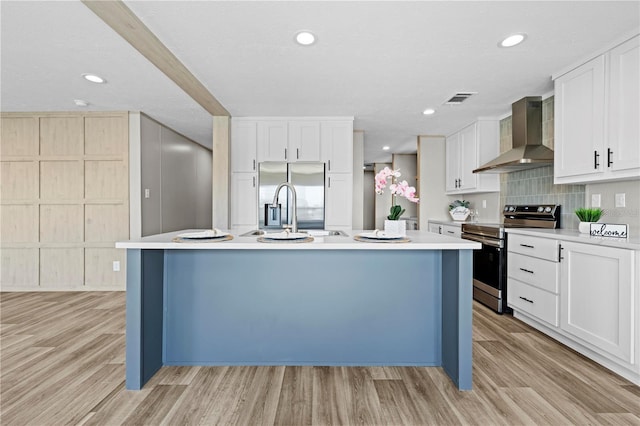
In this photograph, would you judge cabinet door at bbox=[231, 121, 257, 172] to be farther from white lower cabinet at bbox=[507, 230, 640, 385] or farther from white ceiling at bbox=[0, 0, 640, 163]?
white lower cabinet at bbox=[507, 230, 640, 385]

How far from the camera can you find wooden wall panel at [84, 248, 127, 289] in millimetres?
4191

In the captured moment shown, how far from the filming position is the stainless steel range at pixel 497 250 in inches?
130

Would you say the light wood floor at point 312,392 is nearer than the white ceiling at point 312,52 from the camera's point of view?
Yes

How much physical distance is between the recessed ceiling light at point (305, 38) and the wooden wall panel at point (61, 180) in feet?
11.5

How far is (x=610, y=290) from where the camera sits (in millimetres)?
2107

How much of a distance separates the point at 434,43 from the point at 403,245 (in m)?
1.59

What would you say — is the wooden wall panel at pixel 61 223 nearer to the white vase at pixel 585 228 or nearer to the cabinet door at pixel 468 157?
the cabinet door at pixel 468 157

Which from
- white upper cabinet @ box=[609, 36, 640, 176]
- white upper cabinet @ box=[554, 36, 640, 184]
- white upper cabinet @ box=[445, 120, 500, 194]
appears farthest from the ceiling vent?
white upper cabinet @ box=[609, 36, 640, 176]

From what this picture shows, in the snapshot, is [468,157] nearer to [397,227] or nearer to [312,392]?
[397,227]

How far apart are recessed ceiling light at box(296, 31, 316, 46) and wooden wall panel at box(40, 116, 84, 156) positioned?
3434 millimetres

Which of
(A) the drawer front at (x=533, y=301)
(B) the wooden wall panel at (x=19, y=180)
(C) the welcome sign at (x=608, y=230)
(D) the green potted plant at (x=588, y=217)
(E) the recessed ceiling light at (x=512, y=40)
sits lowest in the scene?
(A) the drawer front at (x=533, y=301)

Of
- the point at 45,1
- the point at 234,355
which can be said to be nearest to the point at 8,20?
the point at 45,1

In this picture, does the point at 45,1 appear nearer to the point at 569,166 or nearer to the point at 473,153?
the point at 569,166

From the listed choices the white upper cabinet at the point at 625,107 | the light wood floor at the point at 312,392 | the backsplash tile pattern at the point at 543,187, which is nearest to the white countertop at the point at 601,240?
the white upper cabinet at the point at 625,107
